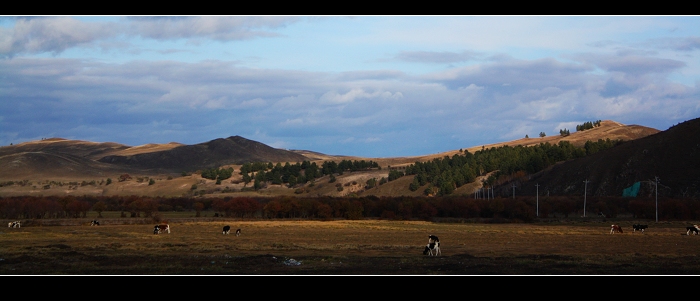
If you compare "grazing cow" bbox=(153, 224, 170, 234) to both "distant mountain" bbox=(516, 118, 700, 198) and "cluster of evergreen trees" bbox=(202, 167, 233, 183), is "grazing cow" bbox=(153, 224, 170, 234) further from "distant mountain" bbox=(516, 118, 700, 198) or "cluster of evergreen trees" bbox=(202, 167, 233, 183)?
"cluster of evergreen trees" bbox=(202, 167, 233, 183)

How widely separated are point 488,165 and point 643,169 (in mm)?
43226

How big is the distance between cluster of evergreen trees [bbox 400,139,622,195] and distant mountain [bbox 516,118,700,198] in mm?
14370

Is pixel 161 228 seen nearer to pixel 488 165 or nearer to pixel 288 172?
pixel 488 165

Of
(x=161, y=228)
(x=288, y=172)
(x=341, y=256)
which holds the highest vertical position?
(x=288, y=172)

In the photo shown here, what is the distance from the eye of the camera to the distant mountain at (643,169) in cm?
9519

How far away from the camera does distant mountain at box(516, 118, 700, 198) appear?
312 feet

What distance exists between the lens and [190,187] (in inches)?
5896

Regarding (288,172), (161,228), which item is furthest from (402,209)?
(288,172)

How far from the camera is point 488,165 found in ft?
463

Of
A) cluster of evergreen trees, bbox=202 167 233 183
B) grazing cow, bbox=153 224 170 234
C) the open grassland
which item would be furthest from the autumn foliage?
cluster of evergreen trees, bbox=202 167 233 183
